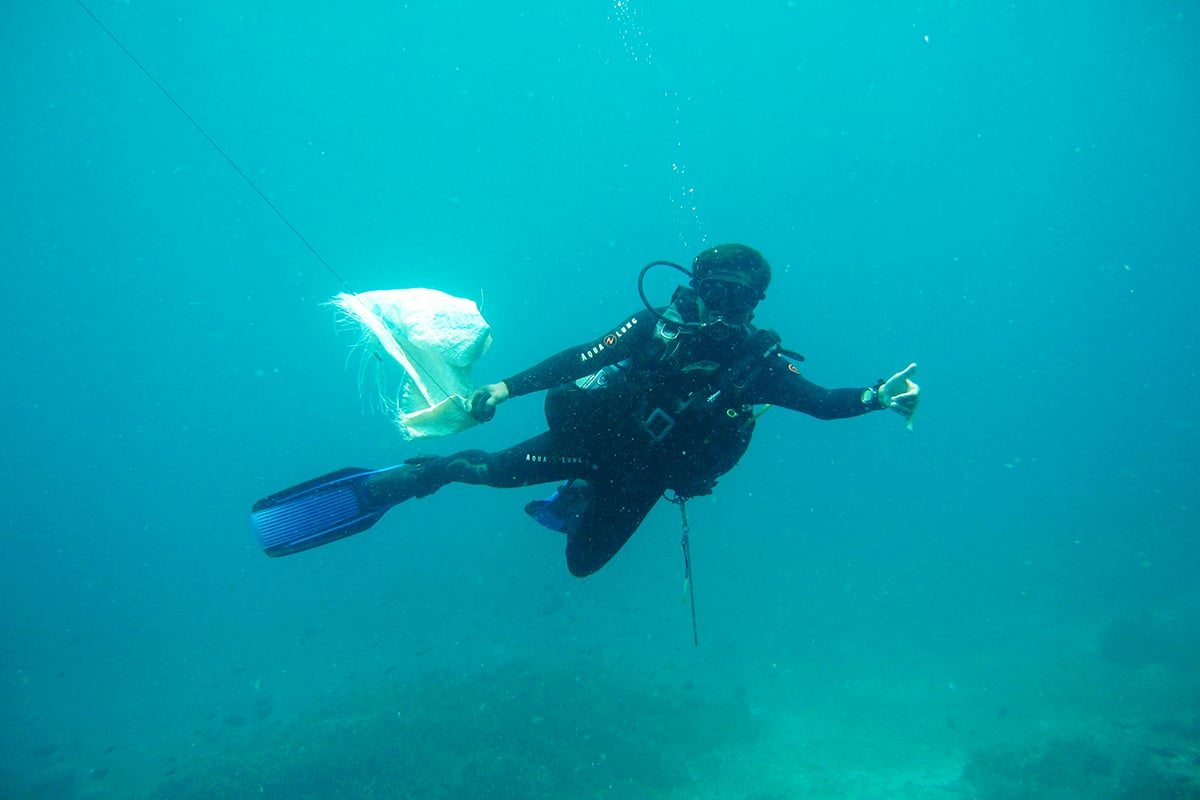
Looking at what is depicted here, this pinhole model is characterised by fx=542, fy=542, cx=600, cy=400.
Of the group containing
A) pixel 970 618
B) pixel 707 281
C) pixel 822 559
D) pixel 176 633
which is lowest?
pixel 707 281

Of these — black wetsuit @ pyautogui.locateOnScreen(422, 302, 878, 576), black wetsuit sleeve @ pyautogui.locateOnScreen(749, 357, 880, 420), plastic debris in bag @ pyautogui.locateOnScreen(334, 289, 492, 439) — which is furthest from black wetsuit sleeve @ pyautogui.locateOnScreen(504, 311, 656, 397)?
black wetsuit sleeve @ pyautogui.locateOnScreen(749, 357, 880, 420)

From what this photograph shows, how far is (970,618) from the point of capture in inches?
981

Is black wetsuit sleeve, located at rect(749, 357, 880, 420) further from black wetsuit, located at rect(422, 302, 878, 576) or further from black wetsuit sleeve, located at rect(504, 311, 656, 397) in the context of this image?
black wetsuit sleeve, located at rect(504, 311, 656, 397)

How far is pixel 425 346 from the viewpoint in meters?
4.11

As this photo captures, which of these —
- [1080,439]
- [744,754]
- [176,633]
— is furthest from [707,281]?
[1080,439]

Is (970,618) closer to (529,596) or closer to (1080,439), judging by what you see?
(529,596)

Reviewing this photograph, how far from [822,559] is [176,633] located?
130 feet

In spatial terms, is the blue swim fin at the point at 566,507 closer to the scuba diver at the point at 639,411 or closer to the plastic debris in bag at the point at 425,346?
the scuba diver at the point at 639,411

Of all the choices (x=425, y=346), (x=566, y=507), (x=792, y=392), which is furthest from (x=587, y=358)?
(x=566, y=507)

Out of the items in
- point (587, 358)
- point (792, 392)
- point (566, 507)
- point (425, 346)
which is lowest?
point (566, 507)

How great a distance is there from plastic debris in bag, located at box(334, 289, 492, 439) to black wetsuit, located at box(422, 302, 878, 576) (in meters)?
0.57

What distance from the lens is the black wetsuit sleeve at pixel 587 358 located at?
392 centimetres

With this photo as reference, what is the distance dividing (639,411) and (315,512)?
2.94 metres

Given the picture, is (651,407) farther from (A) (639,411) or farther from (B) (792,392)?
(B) (792,392)
